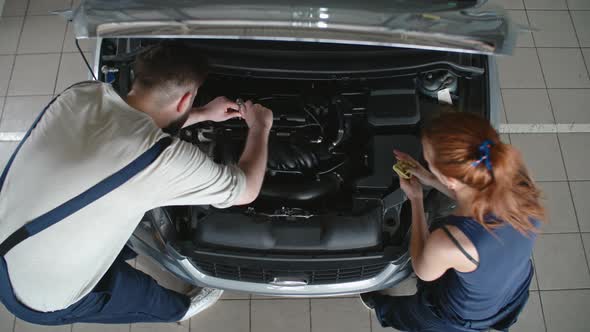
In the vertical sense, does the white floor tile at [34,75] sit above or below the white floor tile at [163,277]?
above

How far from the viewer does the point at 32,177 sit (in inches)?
48.0

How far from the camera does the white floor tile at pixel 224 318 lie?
2.31 meters

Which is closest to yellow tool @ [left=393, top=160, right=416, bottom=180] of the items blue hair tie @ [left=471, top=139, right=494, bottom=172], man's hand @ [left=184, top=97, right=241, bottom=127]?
blue hair tie @ [left=471, top=139, right=494, bottom=172]

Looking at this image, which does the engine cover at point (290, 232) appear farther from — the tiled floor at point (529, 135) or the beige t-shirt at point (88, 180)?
the tiled floor at point (529, 135)

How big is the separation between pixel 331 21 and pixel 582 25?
2.75 meters

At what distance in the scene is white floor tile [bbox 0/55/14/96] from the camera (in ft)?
9.57

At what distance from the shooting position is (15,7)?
125 inches

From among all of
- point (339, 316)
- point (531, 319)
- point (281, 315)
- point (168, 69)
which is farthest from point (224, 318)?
point (531, 319)

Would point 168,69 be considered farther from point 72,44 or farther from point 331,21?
point 72,44

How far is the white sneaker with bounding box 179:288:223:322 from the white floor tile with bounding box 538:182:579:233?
1.84 meters

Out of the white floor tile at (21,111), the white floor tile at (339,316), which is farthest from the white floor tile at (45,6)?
the white floor tile at (339,316)

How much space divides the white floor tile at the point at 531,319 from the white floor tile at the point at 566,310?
0.03m

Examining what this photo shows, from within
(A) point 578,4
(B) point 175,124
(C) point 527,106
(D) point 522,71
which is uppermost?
(A) point 578,4

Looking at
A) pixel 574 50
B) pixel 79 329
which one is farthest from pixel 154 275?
pixel 574 50
